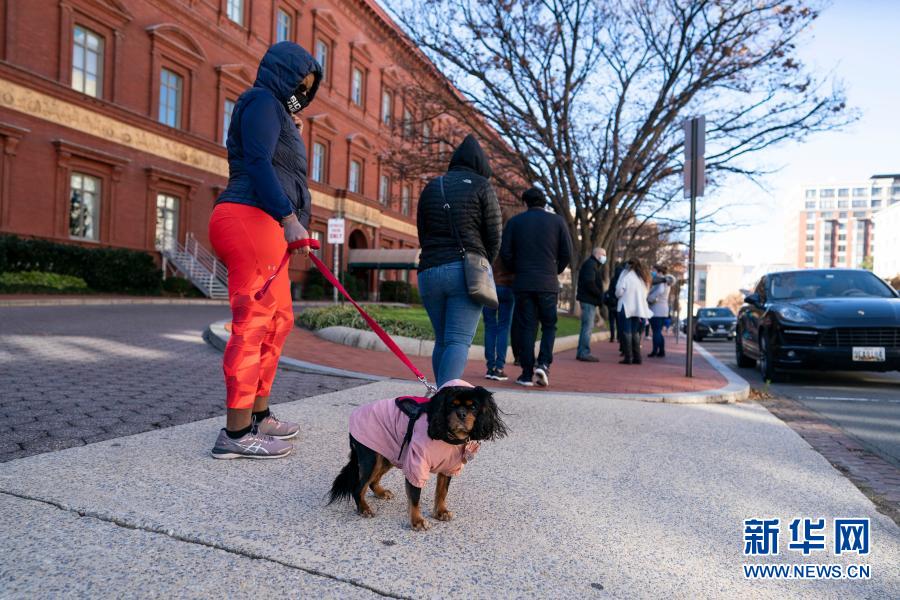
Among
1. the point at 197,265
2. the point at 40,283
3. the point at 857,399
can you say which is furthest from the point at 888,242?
the point at 40,283

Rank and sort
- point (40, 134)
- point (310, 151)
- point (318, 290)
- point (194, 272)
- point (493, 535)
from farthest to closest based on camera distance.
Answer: point (310, 151) < point (318, 290) < point (194, 272) < point (40, 134) < point (493, 535)

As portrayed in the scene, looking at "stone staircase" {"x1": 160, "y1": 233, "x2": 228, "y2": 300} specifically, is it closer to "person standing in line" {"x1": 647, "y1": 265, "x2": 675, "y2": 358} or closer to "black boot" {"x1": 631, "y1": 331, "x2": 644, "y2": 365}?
"person standing in line" {"x1": 647, "y1": 265, "x2": 675, "y2": 358}

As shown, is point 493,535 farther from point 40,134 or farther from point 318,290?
point 318,290

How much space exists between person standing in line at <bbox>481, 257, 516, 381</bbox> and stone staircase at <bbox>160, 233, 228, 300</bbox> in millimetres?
18679

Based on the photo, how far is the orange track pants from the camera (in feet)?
10.8

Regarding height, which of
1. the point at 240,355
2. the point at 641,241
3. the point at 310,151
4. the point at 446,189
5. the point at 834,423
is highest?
the point at 310,151

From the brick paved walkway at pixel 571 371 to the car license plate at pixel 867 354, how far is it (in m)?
1.53

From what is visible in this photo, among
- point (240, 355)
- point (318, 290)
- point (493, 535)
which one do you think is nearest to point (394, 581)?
point (493, 535)

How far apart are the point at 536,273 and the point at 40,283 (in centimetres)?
1666

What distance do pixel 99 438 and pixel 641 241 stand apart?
3195cm

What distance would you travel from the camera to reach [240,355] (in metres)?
3.32

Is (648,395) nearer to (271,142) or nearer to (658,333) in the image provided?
(271,142)

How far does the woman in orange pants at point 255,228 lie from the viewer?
3270mm

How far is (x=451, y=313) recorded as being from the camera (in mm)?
4051
